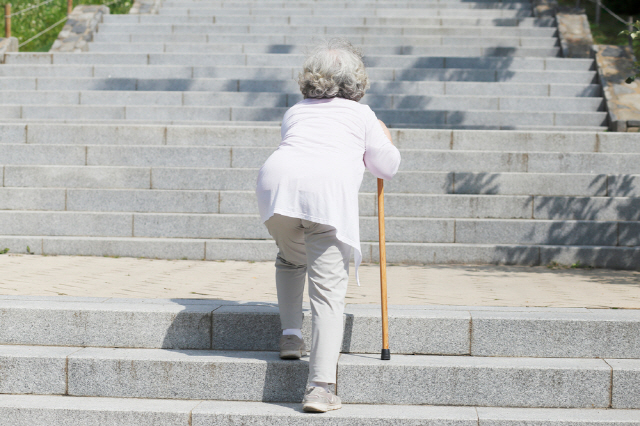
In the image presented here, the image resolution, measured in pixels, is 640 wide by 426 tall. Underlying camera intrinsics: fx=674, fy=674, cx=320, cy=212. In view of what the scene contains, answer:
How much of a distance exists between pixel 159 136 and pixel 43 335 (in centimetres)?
420

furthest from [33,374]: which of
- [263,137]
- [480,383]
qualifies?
[263,137]

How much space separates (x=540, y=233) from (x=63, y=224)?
15.3 ft

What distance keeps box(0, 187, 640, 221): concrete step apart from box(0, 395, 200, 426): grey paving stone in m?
3.51

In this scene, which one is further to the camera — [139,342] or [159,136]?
[159,136]

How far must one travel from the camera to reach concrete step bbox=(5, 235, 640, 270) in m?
6.24

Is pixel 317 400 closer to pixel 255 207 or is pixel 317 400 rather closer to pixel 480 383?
pixel 480 383

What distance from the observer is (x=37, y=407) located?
11.2 feet

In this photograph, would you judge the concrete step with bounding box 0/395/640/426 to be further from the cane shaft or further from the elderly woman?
the cane shaft

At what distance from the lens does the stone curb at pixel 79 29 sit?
11047 mm

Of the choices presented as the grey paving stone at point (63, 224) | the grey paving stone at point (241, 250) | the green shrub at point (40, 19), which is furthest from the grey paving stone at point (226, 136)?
the green shrub at point (40, 19)

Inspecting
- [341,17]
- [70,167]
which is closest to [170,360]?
[70,167]

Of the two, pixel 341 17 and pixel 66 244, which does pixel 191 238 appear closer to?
pixel 66 244

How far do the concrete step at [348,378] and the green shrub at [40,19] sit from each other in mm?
10983

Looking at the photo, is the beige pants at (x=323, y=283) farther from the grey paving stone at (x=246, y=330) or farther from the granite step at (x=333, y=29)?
the granite step at (x=333, y=29)
